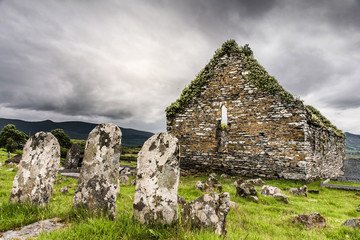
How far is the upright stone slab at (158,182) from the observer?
3.38 m

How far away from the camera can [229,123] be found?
13461mm

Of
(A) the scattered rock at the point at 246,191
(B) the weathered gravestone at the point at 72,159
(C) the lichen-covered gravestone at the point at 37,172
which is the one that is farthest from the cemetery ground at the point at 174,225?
(B) the weathered gravestone at the point at 72,159

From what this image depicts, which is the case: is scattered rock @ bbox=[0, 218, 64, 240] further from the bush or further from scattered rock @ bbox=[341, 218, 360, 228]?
the bush

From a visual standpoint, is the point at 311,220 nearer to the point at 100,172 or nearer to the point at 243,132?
the point at 100,172

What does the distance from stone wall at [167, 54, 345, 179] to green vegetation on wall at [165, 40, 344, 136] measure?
0.29 m

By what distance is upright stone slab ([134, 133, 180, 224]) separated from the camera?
3.38 m

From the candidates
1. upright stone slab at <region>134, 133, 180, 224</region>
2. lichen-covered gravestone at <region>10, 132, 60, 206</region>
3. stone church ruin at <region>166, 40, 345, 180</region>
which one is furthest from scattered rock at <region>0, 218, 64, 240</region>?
stone church ruin at <region>166, 40, 345, 180</region>

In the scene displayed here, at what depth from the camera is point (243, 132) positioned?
12977 millimetres

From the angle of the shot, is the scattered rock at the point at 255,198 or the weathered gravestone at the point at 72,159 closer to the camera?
the scattered rock at the point at 255,198

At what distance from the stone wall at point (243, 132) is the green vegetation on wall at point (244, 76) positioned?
29cm

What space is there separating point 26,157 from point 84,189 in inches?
82.8

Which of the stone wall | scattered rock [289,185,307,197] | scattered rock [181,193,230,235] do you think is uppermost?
the stone wall

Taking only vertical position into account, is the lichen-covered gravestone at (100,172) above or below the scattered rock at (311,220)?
above

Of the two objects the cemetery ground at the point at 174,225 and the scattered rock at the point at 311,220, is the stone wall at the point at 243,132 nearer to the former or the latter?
the cemetery ground at the point at 174,225
